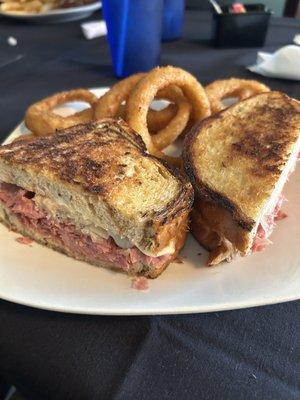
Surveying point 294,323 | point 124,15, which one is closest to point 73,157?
point 294,323

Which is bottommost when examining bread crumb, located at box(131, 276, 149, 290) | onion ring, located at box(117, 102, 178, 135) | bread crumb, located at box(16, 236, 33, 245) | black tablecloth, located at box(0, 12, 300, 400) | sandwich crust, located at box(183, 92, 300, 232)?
black tablecloth, located at box(0, 12, 300, 400)

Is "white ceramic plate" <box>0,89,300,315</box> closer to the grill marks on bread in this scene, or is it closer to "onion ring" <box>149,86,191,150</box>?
the grill marks on bread

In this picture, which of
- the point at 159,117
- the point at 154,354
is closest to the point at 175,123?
the point at 159,117

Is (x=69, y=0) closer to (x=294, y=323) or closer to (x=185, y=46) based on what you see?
(x=185, y=46)

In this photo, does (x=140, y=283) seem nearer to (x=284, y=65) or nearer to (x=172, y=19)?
(x=284, y=65)

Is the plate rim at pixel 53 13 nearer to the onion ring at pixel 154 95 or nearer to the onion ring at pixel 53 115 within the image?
the onion ring at pixel 53 115

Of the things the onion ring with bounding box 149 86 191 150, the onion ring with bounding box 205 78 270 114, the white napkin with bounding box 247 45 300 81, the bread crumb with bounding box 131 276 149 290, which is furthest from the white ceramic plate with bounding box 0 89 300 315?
the white napkin with bounding box 247 45 300 81
